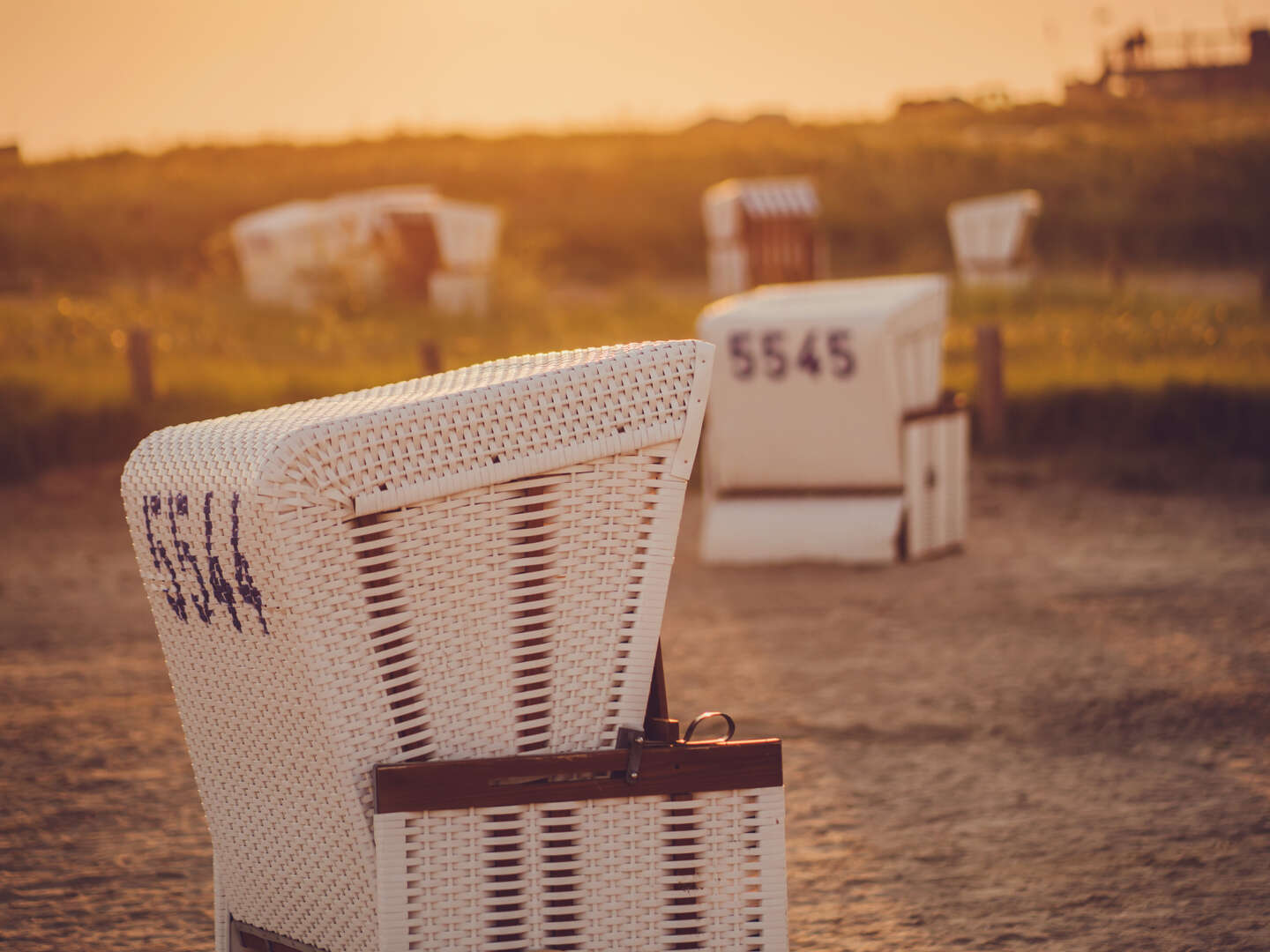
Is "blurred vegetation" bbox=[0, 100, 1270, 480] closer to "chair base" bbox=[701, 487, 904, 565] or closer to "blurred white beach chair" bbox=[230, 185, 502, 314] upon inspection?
"blurred white beach chair" bbox=[230, 185, 502, 314]

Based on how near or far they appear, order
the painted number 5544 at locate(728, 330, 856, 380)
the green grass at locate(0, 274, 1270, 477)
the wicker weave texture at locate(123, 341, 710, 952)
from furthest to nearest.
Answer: the green grass at locate(0, 274, 1270, 477) → the painted number 5544 at locate(728, 330, 856, 380) → the wicker weave texture at locate(123, 341, 710, 952)

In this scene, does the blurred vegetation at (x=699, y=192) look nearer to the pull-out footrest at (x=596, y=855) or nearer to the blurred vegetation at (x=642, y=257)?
the blurred vegetation at (x=642, y=257)

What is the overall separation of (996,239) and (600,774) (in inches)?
790

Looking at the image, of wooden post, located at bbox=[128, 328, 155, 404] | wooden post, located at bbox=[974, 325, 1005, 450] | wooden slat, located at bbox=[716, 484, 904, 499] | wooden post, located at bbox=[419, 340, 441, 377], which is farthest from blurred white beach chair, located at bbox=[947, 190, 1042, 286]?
wooden slat, located at bbox=[716, 484, 904, 499]

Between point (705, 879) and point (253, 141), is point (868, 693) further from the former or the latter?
point (253, 141)

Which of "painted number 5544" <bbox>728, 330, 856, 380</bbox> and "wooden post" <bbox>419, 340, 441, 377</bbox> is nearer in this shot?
"painted number 5544" <bbox>728, 330, 856, 380</bbox>

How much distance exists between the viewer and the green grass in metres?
10.0

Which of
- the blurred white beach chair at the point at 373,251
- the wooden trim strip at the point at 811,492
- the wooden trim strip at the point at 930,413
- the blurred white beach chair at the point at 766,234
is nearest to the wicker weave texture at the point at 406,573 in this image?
the wooden trim strip at the point at 930,413

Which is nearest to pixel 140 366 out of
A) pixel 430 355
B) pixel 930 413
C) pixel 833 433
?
pixel 430 355

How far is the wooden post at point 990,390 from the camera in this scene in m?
9.71

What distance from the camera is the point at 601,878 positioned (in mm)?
2363

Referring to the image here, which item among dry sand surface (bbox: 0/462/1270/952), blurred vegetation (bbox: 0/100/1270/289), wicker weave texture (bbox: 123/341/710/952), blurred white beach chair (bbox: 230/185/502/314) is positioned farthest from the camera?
blurred vegetation (bbox: 0/100/1270/289)

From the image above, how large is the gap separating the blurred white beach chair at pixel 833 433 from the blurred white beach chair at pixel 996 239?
1334 cm

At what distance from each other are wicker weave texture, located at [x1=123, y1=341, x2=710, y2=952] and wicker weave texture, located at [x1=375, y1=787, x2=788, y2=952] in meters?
0.12
